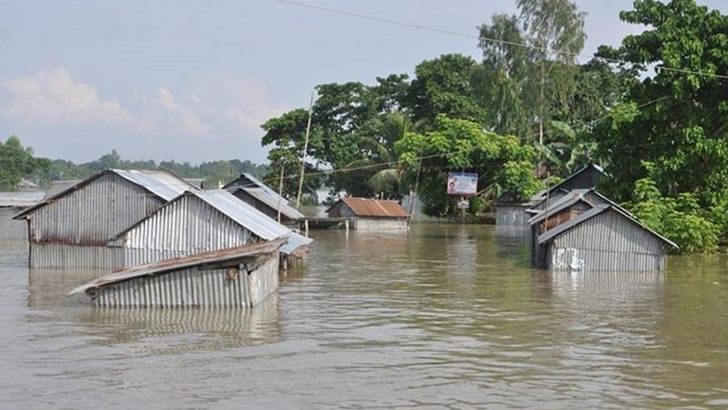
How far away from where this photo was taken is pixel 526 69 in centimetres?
5284

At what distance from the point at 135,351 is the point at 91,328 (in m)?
2.32

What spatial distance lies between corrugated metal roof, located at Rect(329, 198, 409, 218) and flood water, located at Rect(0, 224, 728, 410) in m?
26.2

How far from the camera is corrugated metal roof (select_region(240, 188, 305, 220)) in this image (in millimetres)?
35312

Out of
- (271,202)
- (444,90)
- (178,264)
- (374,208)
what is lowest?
(178,264)

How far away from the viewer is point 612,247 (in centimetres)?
2572

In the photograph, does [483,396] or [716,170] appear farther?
[716,170]

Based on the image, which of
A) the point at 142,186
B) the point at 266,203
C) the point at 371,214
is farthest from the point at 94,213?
the point at 371,214

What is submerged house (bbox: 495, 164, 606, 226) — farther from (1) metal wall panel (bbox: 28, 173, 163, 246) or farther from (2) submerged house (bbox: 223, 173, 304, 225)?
(1) metal wall panel (bbox: 28, 173, 163, 246)

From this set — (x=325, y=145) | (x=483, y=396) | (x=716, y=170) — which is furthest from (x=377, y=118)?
(x=483, y=396)

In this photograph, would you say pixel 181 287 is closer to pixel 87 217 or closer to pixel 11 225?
pixel 87 217

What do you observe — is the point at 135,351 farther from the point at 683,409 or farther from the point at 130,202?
the point at 130,202

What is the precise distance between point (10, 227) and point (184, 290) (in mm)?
23450

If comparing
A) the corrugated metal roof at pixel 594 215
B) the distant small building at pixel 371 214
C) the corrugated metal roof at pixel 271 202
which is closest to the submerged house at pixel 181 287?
the corrugated metal roof at pixel 594 215

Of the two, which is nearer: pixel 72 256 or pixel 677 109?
pixel 72 256
